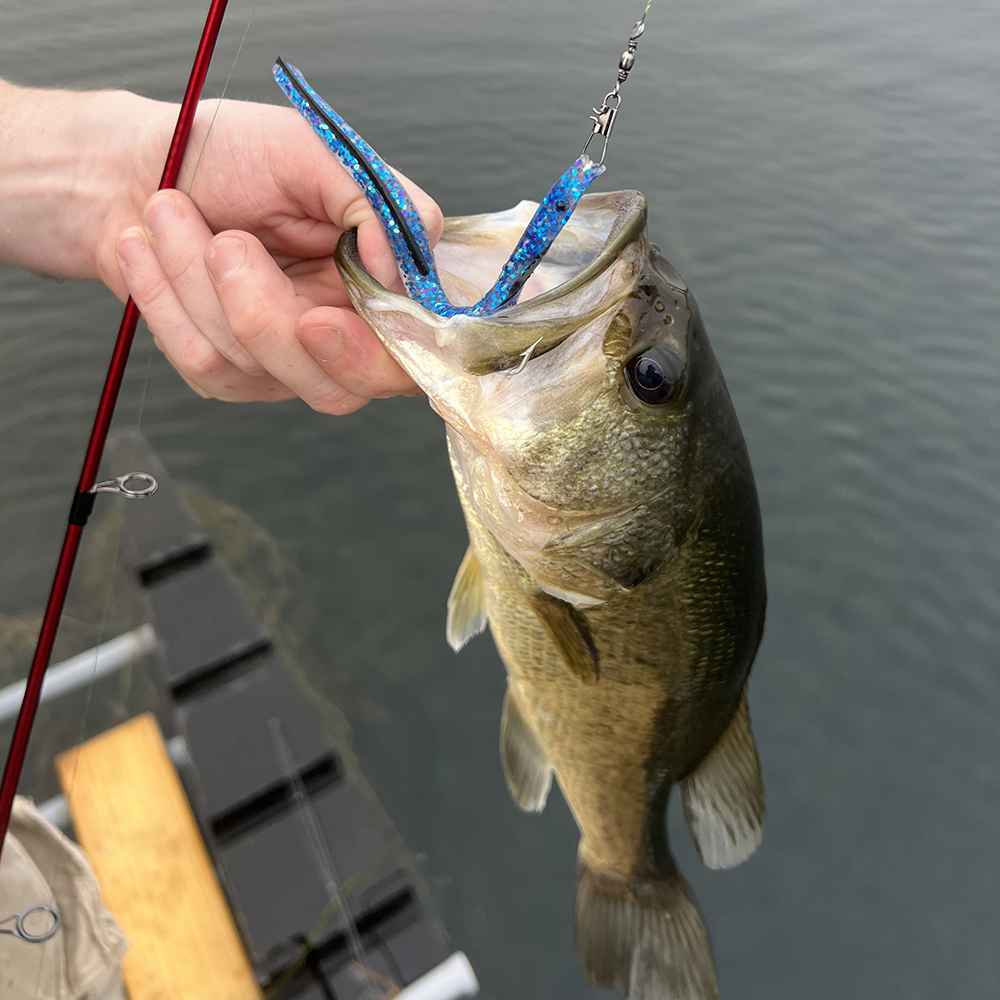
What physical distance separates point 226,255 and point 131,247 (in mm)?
300

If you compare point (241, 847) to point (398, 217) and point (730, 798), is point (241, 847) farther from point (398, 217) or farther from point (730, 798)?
point (398, 217)

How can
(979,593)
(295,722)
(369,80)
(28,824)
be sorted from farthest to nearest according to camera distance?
(369,80)
(979,593)
(295,722)
(28,824)

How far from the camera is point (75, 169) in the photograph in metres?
1.68

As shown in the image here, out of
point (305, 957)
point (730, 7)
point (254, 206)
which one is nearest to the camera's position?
point (254, 206)

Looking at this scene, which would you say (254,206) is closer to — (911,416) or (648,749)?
(648,749)

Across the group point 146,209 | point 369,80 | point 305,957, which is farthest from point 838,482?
point 369,80

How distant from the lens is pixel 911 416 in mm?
5227

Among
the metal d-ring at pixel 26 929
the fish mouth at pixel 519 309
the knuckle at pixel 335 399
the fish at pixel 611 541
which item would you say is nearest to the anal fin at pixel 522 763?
the fish at pixel 611 541

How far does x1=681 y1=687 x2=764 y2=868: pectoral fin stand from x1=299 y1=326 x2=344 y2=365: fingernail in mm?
1363

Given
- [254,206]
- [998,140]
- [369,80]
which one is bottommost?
[998,140]

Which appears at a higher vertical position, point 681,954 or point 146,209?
point 146,209

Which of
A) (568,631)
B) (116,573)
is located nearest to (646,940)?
(568,631)

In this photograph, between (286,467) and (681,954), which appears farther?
(286,467)

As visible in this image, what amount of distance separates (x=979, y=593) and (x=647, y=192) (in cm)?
462
